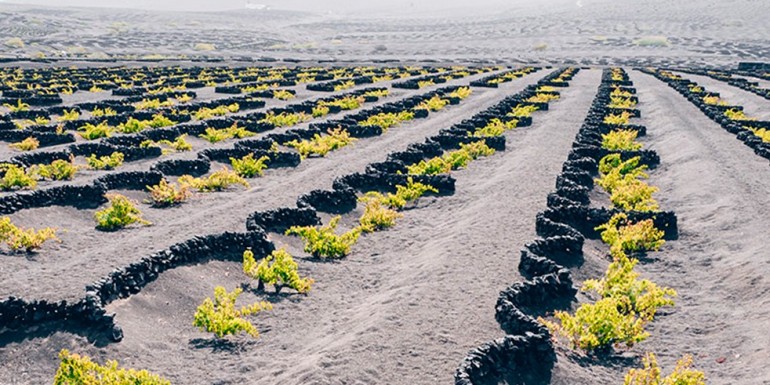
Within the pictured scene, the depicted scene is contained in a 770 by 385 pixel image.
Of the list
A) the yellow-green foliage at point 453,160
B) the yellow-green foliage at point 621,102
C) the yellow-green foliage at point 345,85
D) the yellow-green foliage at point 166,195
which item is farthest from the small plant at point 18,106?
the yellow-green foliage at point 621,102

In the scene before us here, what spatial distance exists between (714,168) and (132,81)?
37.1 metres

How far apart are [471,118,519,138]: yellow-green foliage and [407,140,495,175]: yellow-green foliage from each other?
6.27 ft

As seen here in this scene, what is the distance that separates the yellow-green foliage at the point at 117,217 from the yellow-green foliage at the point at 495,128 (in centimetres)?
1354

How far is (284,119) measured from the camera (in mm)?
27828

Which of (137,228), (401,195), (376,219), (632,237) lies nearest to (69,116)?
(137,228)

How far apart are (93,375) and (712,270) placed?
9.80 meters

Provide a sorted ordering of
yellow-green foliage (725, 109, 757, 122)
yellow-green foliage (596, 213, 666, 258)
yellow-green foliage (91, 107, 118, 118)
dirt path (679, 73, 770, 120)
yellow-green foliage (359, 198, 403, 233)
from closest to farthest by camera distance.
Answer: yellow-green foliage (596, 213, 666, 258), yellow-green foliage (359, 198, 403, 233), yellow-green foliage (91, 107, 118, 118), yellow-green foliage (725, 109, 757, 122), dirt path (679, 73, 770, 120)

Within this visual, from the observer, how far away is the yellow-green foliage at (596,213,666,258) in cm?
1274

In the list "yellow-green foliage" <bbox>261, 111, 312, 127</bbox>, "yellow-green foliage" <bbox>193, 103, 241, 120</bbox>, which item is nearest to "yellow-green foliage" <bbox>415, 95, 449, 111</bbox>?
"yellow-green foliage" <bbox>261, 111, 312, 127</bbox>

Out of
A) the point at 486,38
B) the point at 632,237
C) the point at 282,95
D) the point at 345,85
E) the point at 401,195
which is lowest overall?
the point at 486,38

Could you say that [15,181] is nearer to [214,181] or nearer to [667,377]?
[214,181]

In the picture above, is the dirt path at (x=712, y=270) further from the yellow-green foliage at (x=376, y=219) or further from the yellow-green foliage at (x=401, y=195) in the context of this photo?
the yellow-green foliage at (x=401, y=195)

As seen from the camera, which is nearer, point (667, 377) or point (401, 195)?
point (667, 377)

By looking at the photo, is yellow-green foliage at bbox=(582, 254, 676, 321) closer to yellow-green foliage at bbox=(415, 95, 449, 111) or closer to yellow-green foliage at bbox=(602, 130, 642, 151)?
yellow-green foliage at bbox=(602, 130, 642, 151)
